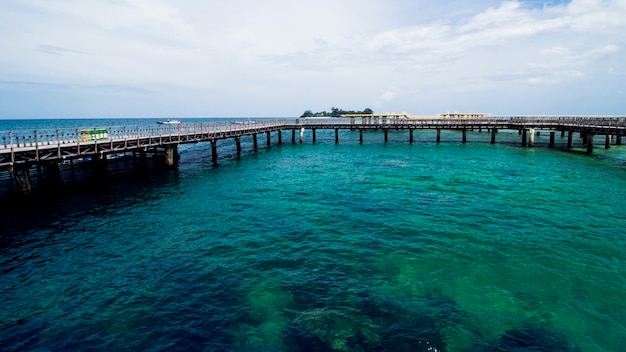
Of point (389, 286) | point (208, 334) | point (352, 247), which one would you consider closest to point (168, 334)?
point (208, 334)

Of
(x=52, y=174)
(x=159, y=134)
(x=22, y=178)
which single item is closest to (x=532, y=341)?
(x=22, y=178)

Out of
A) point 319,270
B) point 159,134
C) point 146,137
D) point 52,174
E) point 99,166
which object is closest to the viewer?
point 319,270

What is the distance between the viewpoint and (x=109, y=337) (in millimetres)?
11375

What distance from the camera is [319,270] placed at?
619 inches

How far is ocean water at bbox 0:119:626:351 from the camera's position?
450 inches

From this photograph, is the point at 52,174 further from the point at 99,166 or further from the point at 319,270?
the point at 319,270

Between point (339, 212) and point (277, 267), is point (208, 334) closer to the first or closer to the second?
point (277, 267)

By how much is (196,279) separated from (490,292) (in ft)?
41.1

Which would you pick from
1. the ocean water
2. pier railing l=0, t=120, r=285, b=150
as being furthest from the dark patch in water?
pier railing l=0, t=120, r=285, b=150

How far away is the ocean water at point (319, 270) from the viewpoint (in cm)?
1142

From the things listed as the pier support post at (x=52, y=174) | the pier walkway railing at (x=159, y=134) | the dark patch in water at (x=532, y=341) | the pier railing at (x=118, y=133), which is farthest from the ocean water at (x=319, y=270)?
the pier support post at (x=52, y=174)

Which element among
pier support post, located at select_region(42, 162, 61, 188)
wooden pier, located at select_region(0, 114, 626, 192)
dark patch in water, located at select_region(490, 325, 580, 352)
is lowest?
dark patch in water, located at select_region(490, 325, 580, 352)

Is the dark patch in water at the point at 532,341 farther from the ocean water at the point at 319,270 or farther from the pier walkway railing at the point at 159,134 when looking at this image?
the pier walkway railing at the point at 159,134

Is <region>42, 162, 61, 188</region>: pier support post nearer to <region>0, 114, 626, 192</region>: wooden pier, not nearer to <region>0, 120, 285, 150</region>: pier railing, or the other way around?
<region>0, 114, 626, 192</region>: wooden pier
